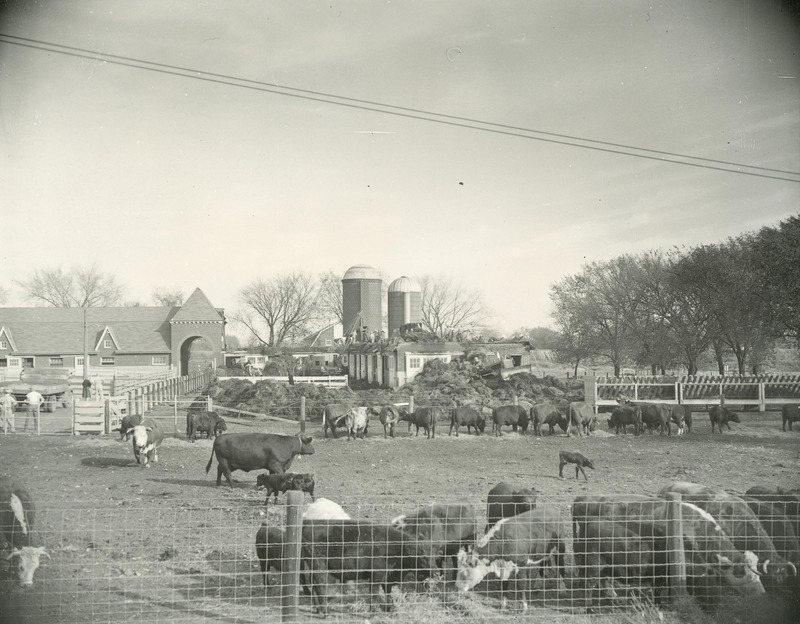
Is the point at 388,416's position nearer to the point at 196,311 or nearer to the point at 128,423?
the point at 128,423

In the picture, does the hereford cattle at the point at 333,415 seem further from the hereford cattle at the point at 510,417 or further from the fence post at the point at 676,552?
the fence post at the point at 676,552

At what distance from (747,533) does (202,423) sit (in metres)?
15.6

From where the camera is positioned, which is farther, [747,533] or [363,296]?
[363,296]

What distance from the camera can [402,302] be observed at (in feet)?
176

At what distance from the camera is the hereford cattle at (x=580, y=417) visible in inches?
805

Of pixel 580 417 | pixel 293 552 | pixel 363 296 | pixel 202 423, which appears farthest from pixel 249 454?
pixel 363 296

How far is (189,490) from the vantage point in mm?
11539

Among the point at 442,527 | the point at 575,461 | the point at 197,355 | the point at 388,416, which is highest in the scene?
the point at 197,355

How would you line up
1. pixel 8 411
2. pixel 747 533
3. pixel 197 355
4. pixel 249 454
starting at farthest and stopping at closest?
pixel 197 355, pixel 8 411, pixel 249 454, pixel 747 533

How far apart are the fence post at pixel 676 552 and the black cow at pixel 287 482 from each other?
5.61 metres

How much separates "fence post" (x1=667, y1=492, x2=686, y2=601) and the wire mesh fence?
0.04 ft

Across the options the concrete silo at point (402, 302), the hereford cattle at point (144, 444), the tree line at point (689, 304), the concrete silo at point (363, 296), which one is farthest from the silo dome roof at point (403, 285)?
the hereford cattle at point (144, 444)

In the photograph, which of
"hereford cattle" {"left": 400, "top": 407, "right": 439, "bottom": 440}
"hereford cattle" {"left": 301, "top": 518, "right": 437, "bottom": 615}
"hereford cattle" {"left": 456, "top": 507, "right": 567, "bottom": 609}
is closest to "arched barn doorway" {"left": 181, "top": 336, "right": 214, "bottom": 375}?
"hereford cattle" {"left": 400, "top": 407, "right": 439, "bottom": 440}

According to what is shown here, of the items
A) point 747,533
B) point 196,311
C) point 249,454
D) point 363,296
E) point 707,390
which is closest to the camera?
point 747,533
